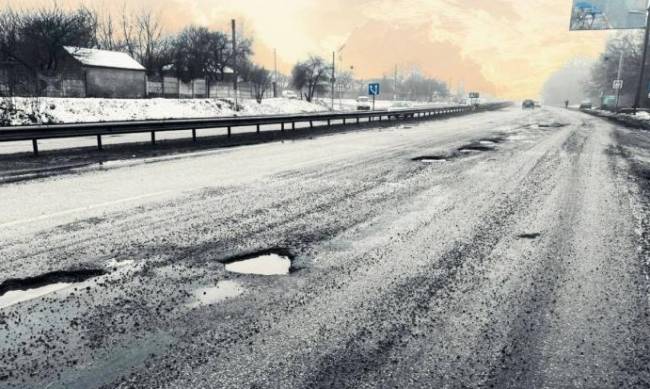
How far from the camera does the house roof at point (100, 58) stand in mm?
44447

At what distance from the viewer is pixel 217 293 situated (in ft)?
11.7

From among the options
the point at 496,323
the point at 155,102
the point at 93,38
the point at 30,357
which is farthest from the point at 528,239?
the point at 93,38

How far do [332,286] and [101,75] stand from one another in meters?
49.9

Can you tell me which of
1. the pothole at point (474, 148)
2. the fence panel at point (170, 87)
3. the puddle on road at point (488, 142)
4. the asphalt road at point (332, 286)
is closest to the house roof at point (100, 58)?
the fence panel at point (170, 87)

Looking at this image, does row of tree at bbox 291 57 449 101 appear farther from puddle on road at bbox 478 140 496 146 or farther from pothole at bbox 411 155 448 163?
pothole at bbox 411 155 448 163

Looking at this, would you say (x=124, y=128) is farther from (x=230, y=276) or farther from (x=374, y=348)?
(x=374, y=348)

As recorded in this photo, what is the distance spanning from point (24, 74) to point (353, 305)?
151 feet

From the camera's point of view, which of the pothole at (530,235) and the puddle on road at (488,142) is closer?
the pothole at (530,235)

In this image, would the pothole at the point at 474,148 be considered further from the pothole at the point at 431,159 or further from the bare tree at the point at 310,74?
the bare tree at the point at 310,74

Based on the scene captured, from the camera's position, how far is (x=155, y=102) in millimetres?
38219

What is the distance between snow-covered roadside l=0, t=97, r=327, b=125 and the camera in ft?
88.7

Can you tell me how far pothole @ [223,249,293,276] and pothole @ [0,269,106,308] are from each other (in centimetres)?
113

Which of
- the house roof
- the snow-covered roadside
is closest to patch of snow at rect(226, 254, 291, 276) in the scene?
the snow-covered roadside

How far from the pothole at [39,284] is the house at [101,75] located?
138 feet
